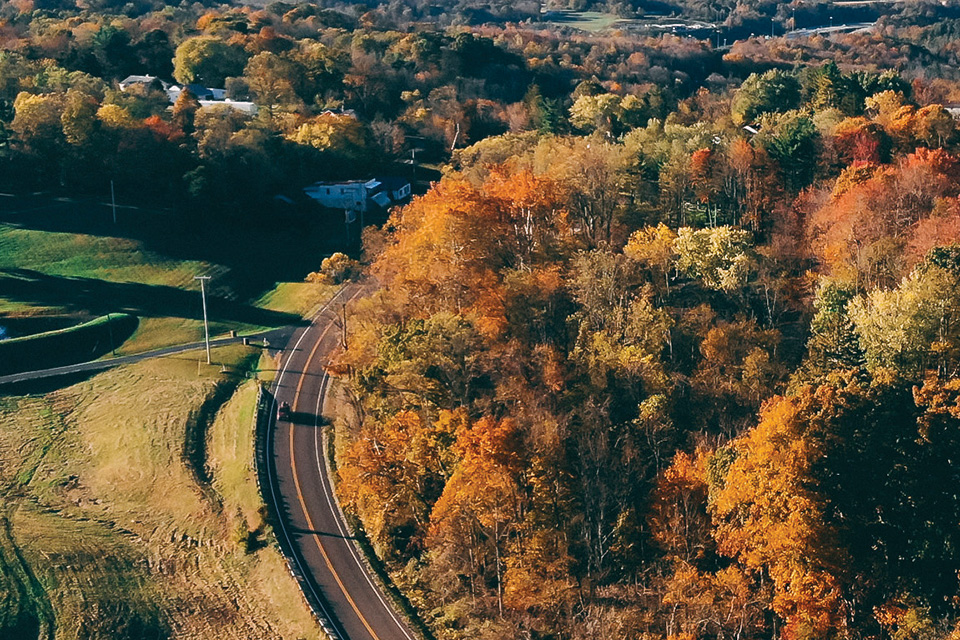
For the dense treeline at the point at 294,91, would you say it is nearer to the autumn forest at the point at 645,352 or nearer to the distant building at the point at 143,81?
the autumn forest at the point at 645,352

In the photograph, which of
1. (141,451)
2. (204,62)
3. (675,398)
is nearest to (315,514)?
(141,451)

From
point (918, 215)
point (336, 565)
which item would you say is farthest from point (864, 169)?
point (336, 565)

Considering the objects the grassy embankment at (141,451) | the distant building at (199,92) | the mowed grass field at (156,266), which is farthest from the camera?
the distant building at (199,92)

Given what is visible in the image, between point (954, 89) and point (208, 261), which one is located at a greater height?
point (954, 89)

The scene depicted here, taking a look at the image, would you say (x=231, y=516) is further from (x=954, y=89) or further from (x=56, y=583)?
(x=954, y=89)

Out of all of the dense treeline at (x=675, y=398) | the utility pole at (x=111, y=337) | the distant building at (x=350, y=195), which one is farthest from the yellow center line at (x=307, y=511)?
the distant building at (x=350, y=195)

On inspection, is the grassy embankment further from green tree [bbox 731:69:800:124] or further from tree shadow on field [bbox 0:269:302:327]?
green tree [bbox 731:69:800:124]
